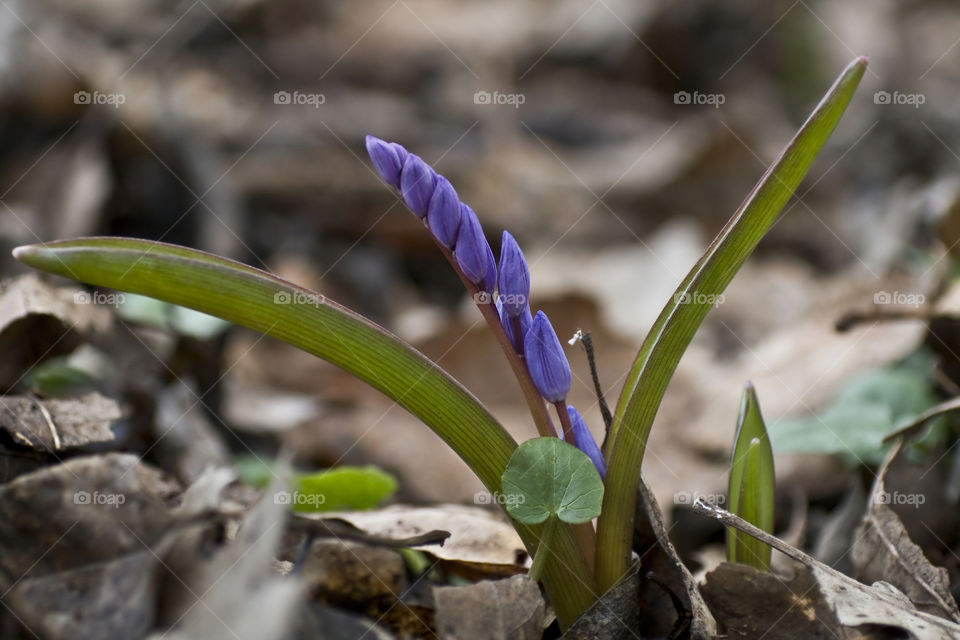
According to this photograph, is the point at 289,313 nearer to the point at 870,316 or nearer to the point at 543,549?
the point at 543,549

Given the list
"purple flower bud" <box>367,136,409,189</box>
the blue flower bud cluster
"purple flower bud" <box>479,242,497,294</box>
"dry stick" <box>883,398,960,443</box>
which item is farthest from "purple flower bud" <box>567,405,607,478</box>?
"dry stick" <box>883,398,960,443</box>

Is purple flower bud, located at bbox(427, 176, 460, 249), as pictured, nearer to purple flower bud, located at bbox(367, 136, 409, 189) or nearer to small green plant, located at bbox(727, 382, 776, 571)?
purple flower bud, located at bbox(367, 136, 409, 189)

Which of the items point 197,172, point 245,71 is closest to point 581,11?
point 245,71

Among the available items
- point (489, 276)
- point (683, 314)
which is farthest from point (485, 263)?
point (683, 314)

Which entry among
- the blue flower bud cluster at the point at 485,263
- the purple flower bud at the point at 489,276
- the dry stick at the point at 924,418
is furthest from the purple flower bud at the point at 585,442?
the dry stick at the point at 924,418

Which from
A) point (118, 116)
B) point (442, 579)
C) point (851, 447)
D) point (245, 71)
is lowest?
point (442, 579)

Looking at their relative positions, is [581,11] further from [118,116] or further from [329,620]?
[329,620]
